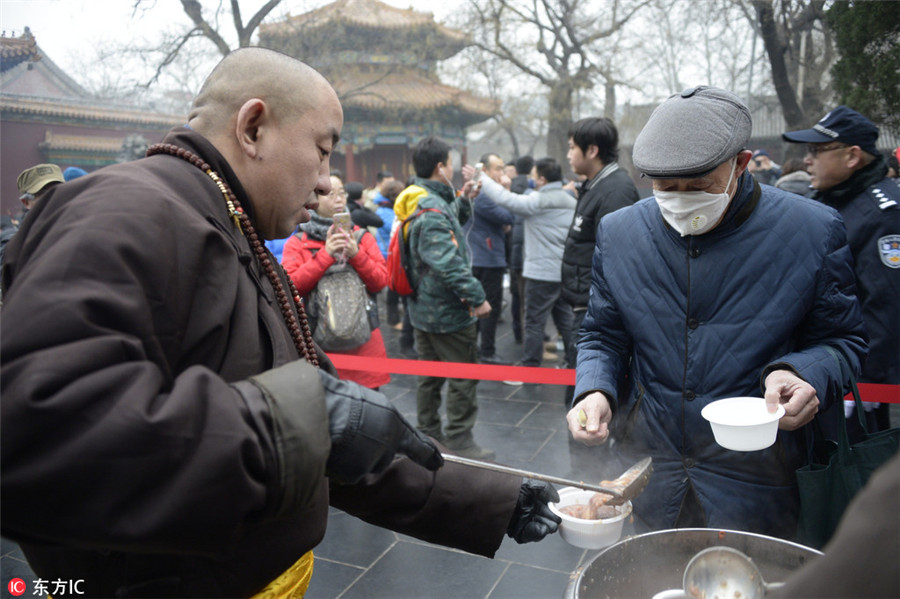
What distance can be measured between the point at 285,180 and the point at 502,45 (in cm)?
1958

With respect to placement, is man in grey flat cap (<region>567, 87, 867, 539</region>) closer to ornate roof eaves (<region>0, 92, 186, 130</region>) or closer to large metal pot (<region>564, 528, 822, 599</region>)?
large metal pot (<region>564, 528, 822, 599</region>)

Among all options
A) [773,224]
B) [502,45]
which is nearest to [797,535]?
[773,224]

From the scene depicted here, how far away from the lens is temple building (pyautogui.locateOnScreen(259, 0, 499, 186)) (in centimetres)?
1997

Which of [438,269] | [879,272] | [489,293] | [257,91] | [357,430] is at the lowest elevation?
[489,293]

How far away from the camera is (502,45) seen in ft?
64.2

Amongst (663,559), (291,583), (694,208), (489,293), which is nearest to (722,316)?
(694,208)

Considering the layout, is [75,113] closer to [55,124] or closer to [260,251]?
[55,124]

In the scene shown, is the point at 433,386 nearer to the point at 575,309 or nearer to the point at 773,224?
the point at 575,309

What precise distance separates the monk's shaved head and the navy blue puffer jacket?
1128 mm

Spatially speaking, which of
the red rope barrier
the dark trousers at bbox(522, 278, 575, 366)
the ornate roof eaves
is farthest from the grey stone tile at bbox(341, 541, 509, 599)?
the ornate roof eaves

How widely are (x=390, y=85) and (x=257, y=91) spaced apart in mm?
20726

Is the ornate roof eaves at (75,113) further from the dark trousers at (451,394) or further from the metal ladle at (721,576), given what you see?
the metal ladle at (721,576)

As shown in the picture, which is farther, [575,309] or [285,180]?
[575,309]

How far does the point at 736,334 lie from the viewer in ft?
6.16
